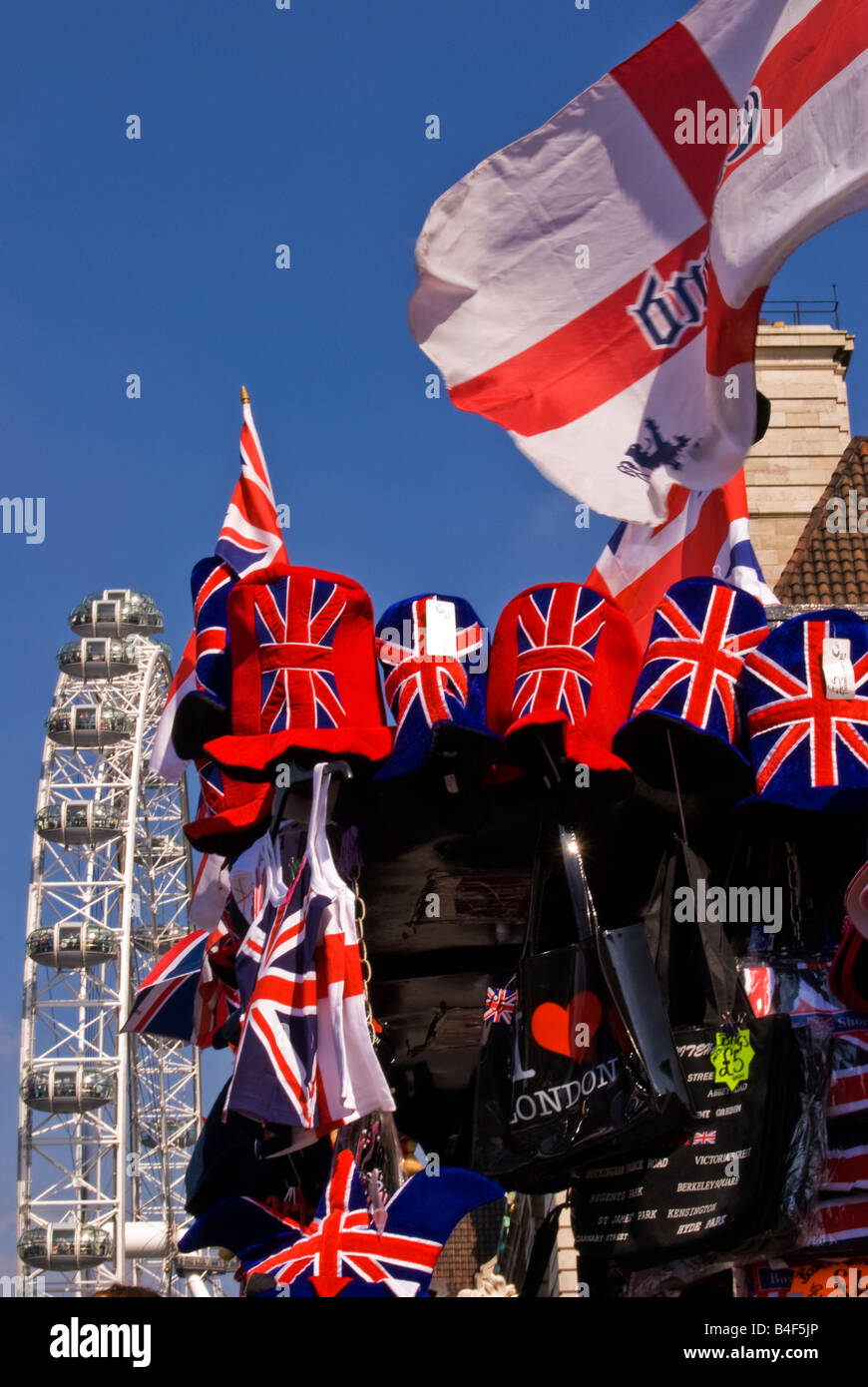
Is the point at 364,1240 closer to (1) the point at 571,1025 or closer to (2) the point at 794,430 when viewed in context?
(1) the point at 571,1025

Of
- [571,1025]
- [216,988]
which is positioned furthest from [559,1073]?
[216,988]

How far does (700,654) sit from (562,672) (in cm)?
76

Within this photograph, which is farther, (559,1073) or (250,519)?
(250,519)

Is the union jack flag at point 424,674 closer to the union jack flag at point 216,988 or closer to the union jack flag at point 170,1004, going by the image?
the union jack flag at point 216,988

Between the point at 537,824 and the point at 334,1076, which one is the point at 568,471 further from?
the point at 334,1076

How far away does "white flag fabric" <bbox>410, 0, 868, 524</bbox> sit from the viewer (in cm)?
1053

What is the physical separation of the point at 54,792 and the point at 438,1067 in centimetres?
4760

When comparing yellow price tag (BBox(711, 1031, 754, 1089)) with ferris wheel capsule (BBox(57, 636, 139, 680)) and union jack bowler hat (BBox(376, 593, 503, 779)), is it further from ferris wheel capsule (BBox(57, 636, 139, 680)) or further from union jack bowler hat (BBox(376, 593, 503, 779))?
ferris wheel capsule (BBox(57, 636, 139, 680))

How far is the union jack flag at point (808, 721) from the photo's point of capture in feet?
28.7

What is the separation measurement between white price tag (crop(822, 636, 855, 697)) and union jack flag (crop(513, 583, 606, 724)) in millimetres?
1265

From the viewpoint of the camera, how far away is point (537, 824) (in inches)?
390

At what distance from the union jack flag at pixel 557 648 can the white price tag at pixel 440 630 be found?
1.26 ft

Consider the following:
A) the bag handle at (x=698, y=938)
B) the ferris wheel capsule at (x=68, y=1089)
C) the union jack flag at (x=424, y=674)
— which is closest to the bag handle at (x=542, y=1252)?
the bag handle at (x=698, y=938)

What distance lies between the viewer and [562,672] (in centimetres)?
923
